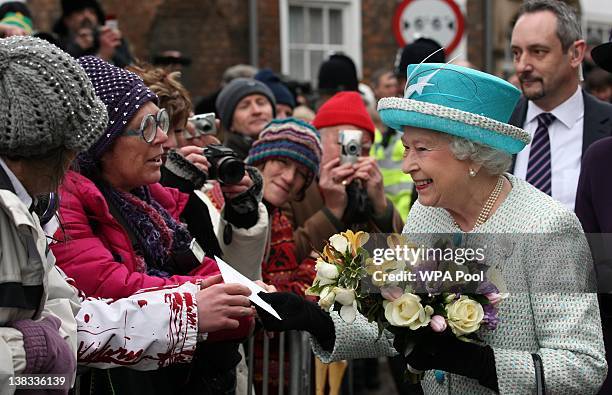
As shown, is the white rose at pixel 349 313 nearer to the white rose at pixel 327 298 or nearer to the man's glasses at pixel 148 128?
the white rose at pixel 327 298

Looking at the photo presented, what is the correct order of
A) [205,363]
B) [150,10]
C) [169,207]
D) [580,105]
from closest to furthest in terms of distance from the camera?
1. [205,363]
2. [169,207]
3. [580,105]
4. [150,10]

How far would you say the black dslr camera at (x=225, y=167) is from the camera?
4918 millimetres

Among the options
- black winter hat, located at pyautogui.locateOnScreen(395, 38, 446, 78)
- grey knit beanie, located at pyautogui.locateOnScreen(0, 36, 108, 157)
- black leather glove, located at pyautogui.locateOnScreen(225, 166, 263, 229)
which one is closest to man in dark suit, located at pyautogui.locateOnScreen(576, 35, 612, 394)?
black leather glove, located at pyautogui.locateOnScreen(225, 166, 263, 229)

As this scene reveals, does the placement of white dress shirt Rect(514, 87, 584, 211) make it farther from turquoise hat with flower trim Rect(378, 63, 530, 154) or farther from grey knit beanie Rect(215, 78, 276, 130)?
turquoise hat with flower trim Rect(378, 63, 530, 154)

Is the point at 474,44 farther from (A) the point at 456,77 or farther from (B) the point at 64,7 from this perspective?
(A) the point at 456,77

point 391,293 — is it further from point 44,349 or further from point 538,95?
point 538,95

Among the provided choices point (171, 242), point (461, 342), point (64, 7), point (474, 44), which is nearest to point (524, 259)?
point (461, 342)

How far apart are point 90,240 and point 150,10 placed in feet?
40.3

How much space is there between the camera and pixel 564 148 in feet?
19.9

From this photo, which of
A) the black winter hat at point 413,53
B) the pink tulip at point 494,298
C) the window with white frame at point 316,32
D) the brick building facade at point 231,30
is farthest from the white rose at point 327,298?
the window with white frame at point 316,32

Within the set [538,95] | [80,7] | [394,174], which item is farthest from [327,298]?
[80,7]

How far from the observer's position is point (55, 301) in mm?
3436

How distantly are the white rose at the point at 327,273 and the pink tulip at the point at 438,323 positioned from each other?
373 millimetres

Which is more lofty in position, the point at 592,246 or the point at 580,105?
the point at 580,105
